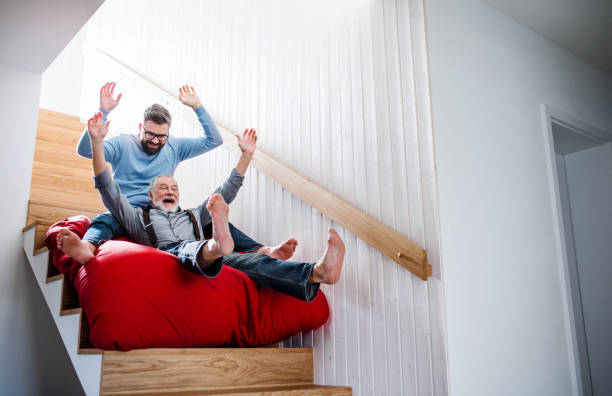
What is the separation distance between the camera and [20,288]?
2.60 metres

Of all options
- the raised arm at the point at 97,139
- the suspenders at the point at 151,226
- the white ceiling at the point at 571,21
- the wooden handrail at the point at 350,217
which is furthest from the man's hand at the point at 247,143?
the white ceiling at the point at 571,21

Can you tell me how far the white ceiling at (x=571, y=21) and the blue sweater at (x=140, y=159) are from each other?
1.65 meters

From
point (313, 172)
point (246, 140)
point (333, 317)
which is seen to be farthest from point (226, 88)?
point (333, 317)

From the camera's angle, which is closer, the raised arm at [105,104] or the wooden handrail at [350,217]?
the wooden handrail at [350,217]

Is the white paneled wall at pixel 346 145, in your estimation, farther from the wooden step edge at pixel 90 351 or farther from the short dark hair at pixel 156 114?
the wooden step edge at pixel 90 351

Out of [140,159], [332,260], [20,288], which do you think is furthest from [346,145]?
[20,288]

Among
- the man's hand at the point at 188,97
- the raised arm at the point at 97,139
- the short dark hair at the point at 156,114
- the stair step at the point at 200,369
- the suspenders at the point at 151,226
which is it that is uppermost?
the man's hand at the point at 188,97

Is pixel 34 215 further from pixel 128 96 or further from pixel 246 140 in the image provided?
pixel 128 96

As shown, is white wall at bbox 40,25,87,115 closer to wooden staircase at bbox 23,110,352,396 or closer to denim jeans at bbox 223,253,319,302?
wooden staircase at bbox 23,110,352,396

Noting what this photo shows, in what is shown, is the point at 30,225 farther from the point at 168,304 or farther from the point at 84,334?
the point at 168,304

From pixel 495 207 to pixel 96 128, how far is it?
1798mm

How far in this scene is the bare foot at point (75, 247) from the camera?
71.1 inches

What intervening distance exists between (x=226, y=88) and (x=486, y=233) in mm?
1884

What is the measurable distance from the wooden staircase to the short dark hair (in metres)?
0.66
